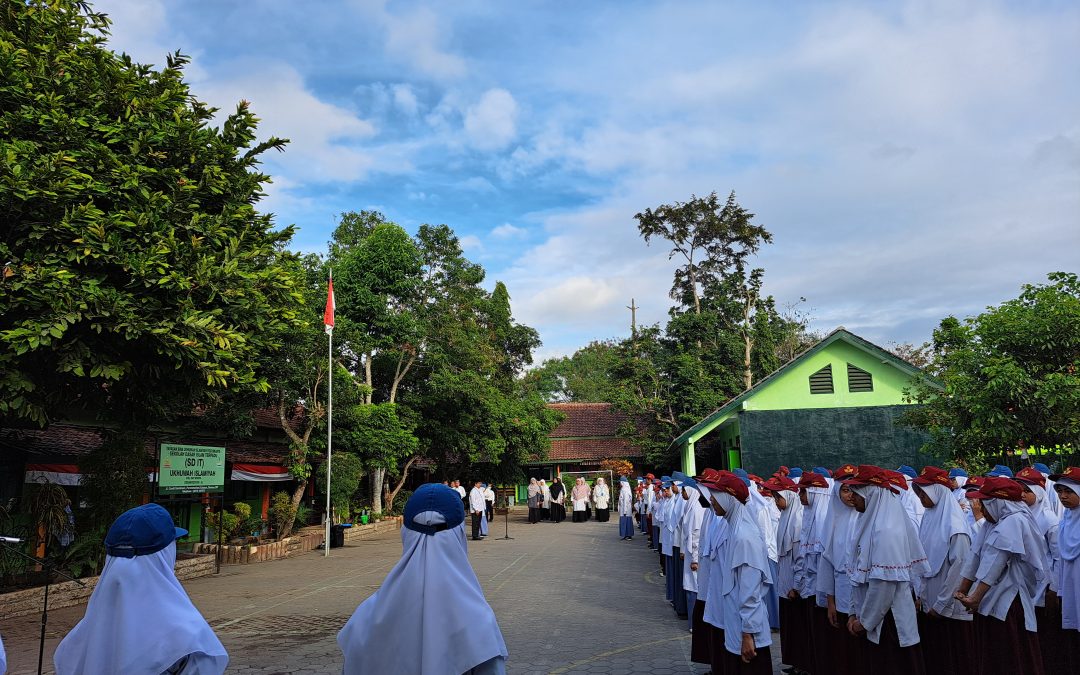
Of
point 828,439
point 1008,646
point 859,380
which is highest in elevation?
point 859,380

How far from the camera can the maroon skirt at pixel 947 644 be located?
18.5ft

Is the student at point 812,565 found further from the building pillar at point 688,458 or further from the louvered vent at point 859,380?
the building pillar at point 688,458

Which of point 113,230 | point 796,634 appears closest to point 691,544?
point 796,634

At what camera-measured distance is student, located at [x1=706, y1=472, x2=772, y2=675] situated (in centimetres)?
531

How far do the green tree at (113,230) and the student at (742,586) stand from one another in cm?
752

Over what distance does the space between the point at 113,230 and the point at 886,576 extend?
9.73 metres

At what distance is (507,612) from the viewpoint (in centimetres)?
1000

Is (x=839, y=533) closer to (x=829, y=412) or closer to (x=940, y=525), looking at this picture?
(x=940, y=525)

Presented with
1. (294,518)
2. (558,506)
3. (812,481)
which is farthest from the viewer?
(558,506)

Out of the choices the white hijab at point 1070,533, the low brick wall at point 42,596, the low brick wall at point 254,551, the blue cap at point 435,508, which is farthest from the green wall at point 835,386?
the blue cap at point 435,508

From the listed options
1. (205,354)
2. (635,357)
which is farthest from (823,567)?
(635,357)

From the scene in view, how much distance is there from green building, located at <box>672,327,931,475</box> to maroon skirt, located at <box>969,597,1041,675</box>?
16052 mm

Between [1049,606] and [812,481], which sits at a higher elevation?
[812,481]

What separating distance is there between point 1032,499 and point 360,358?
22.8 metres
